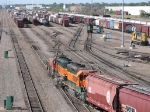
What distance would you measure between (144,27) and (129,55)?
936 inches

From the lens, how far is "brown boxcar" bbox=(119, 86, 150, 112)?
17547 mm

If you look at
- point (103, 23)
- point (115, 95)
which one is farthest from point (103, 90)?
point (103, 23)

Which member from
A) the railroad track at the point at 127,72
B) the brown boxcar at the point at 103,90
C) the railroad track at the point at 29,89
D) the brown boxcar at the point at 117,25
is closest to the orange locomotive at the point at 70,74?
the brown boxcar at the point at 103,90

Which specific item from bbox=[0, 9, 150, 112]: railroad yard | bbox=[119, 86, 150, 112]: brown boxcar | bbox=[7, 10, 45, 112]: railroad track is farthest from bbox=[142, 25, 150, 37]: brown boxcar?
bbox=[119, 86, 150, 112]: brown boxcar

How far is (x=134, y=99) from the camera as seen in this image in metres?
18.2

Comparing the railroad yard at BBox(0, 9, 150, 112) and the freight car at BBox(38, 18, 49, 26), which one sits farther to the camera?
the freight car at BBox(38, 18, 49, 26)

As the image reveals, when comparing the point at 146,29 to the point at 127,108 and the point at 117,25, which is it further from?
the point at 127,108

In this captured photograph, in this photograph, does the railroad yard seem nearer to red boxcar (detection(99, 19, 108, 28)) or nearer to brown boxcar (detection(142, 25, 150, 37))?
brown boxcar (detection(142, 25, 150, 37))

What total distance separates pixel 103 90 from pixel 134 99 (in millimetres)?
3220

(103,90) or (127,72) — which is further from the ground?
(103,90)

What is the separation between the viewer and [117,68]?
126 feet

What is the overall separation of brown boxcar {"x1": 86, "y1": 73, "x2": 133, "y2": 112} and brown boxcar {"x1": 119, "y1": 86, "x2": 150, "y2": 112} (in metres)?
0.60

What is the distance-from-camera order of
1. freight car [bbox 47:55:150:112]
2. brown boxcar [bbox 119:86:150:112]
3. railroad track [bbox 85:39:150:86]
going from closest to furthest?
brown boxcar [bbox 119:86:150:112] → freight car [bbox 47:55:150:112] → railroad track [bbox 85:39:150:86]

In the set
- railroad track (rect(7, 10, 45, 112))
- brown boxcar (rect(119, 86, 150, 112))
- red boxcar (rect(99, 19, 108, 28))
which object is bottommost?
railroad track (rect(7, 10, 45, 112))
